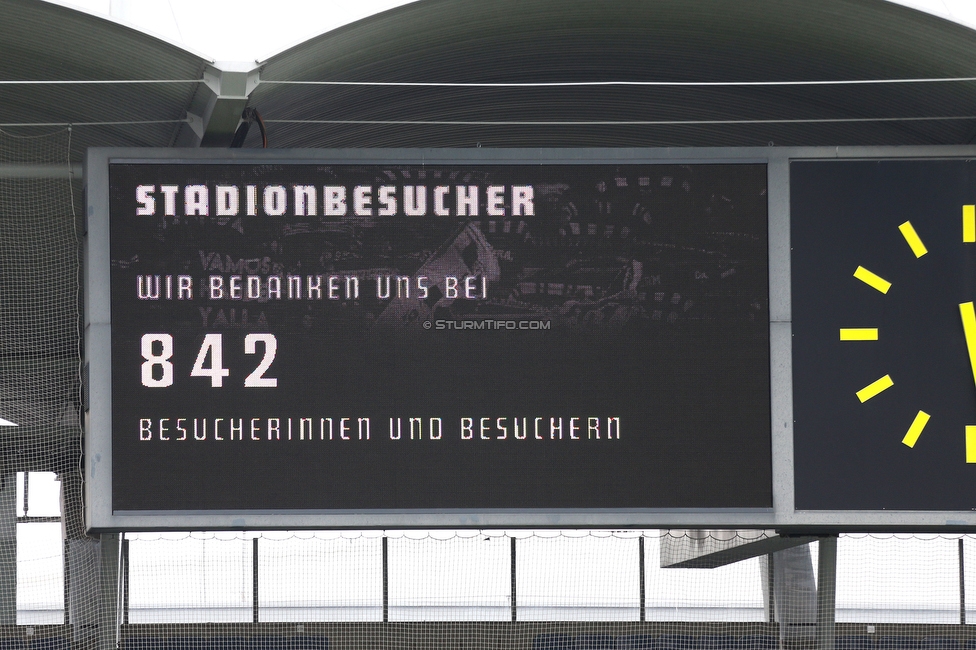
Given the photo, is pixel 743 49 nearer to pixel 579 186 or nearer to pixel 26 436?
pixel 579 186

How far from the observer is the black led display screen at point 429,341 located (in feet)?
20.6

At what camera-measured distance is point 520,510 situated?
6340 mm

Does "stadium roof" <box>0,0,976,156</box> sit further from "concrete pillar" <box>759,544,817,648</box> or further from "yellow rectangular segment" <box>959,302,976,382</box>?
"concrete pillar" <box>759,544,817,648</box>

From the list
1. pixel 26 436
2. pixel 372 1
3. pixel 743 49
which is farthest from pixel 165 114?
pixel 26 436

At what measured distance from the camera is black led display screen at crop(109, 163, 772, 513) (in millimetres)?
6281

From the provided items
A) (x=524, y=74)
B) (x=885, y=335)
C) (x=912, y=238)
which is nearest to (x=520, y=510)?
(x=885, y=335)

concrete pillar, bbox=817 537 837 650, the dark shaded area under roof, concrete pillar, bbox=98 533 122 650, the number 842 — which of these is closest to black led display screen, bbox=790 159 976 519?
the dark shaded area under roof

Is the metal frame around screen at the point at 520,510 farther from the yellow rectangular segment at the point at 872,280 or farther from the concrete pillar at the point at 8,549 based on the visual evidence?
the concrete pillar at the point at 8,549

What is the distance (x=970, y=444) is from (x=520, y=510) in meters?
2.44

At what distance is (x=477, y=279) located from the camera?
251 inches

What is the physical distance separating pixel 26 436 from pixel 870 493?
8061mm

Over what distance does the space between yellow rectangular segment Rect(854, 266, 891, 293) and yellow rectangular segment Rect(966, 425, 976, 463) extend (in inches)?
34.0

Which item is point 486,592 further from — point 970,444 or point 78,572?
point 970,444

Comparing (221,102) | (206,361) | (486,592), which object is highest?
(221,102)
